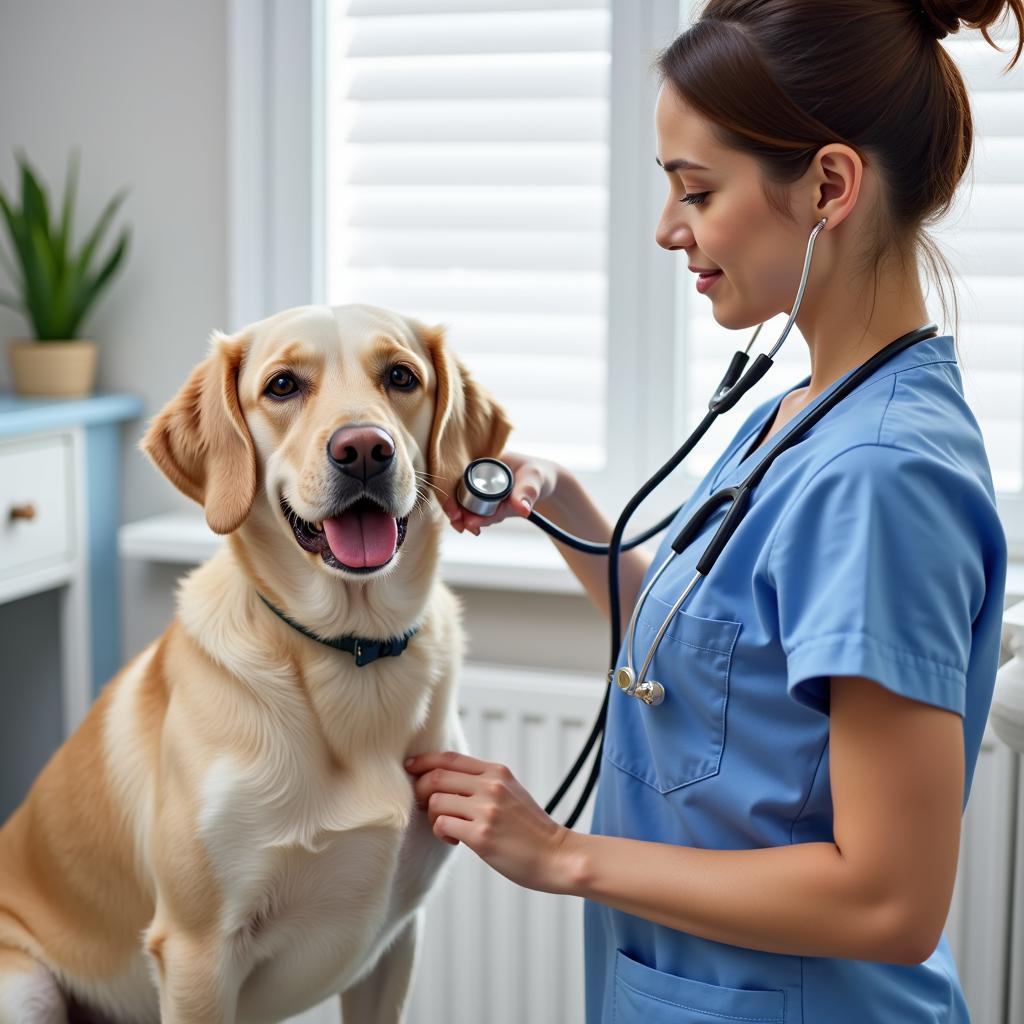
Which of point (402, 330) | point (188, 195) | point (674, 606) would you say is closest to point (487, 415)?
point (402, 330)

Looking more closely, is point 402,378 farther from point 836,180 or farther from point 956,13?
point 956,13

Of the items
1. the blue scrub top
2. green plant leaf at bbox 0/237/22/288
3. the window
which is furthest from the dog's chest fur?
green plant leaf at bbox 0/237/22/288

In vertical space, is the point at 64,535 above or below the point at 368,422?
below

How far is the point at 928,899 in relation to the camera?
844 mm

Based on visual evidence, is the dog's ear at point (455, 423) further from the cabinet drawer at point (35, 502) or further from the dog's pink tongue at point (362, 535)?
the cabinet drawer at point (35, 502)

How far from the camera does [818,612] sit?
2.80 ft

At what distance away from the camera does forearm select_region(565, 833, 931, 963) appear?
857 mm

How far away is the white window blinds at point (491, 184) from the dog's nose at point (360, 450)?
1030 mm

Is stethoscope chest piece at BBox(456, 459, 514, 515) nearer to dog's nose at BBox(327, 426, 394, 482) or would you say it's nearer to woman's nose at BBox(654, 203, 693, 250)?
dog's nose at BBox(327, 426, 394, 482)

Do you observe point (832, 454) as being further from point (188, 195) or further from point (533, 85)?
point (188, 195)

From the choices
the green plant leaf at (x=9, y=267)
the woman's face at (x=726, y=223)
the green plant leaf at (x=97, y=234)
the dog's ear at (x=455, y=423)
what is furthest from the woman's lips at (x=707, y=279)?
the green plant leaf at (x=9, y=267)

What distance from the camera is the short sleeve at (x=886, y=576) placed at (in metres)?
0.82

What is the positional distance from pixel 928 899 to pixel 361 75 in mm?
1714

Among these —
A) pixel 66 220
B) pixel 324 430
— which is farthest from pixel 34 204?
pixel 324 430
